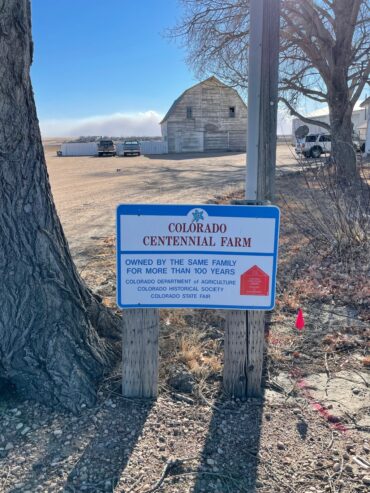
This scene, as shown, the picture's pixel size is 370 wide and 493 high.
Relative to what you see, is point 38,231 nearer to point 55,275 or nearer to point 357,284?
point 55,275

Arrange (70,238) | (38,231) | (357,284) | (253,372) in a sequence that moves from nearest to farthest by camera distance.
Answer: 1. (38,231)
2. (253,372)
3. (357,284)
4. (70,238)

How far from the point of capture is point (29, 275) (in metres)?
2.54

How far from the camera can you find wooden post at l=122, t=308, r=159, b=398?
2.62 meters

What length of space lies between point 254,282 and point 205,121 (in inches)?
1827

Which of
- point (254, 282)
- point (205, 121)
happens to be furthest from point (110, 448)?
point (205, 121)

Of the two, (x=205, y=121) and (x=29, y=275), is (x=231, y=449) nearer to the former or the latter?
(x=29, y=275)

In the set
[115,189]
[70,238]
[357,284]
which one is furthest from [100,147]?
[357,284]

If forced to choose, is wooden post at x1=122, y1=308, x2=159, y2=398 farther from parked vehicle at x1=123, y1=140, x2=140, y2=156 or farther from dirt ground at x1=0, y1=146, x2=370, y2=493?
parked vehicle at x1=123, y1=140, x2=140, y2=156

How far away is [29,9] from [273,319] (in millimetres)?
3161

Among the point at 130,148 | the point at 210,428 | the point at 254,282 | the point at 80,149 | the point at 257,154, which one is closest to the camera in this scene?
the point at 210,428

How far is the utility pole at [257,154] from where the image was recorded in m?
2.70

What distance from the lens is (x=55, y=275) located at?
8.56 ft

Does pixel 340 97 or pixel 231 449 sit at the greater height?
pixel 340 97

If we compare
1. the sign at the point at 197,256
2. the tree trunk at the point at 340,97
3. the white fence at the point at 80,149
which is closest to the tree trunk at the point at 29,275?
the sign at the point at 197,256
